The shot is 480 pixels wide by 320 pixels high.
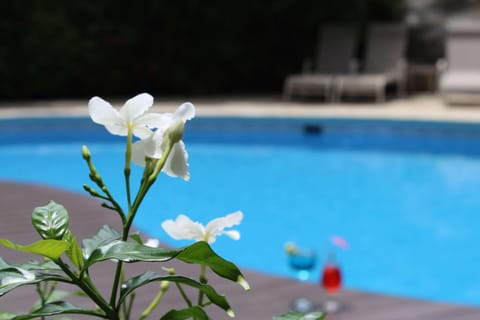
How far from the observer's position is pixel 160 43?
1091cm

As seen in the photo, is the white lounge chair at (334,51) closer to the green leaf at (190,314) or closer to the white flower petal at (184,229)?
the white flower petal at (184,229)

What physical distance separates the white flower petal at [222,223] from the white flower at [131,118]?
0.13 metres

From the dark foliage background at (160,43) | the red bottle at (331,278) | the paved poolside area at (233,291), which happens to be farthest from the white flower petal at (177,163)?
the dark foliage background at (160,43)

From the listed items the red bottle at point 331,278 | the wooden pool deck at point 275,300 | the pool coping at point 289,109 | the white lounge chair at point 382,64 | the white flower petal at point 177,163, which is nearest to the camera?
the white flower petal at point 177,163

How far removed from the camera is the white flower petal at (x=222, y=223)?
867 mm

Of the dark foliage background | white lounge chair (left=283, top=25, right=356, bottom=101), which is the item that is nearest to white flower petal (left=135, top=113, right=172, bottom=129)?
white lounge chair (left=283, top=25, right=356, bottom=101)

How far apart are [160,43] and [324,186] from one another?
15.5ft

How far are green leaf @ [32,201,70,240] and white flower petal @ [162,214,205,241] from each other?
129 mm

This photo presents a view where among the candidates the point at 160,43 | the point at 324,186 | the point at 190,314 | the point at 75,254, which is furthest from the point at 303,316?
the point at 160,43

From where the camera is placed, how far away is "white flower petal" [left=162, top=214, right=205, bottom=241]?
0.87 metres

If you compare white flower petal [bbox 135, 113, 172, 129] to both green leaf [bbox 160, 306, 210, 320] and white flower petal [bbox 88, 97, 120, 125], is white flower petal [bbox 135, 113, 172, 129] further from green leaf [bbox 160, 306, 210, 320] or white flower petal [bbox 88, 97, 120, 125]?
green leaf [bbox 160, 306, 210, 320]

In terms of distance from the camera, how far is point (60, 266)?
2.28ft

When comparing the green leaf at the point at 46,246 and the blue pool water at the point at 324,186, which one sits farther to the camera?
the blue pool water at the point at 324,186

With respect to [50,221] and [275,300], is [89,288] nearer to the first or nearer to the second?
[50,221]
